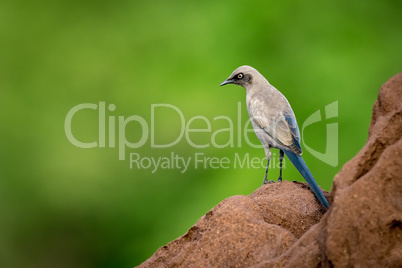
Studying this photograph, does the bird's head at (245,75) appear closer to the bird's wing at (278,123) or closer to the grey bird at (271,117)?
the grey bird at (271,117)

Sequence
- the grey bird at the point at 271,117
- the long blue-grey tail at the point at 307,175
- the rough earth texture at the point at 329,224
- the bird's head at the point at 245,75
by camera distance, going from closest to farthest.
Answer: the rough earth texture at the point at 329,224 → the long blue-grey tail at the point at 307,175 → the grey bird at the point at 271,117 → the bird's head at the point at 245,75

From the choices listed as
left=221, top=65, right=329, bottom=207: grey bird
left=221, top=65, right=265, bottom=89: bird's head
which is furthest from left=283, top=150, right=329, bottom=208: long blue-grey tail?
left=221, top=65, right=265, bottom=89: bird's head

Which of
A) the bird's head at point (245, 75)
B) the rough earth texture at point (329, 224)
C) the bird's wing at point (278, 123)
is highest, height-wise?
the bird's head at point (245, 75)

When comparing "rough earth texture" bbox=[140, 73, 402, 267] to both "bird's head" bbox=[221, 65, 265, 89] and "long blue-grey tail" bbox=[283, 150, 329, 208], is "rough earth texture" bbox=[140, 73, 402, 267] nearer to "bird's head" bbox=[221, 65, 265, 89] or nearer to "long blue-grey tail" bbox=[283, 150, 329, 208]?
"long blue-grey tail" bbox=[283, 150, 329, 208]

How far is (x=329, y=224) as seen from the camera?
3404mm

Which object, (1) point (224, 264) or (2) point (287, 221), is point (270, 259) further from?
(2) point (287, 221)

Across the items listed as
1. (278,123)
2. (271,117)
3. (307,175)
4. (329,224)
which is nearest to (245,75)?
(271,117)

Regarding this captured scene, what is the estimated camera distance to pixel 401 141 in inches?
137

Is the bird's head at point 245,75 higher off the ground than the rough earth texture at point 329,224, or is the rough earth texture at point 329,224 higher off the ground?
the bird's head at point 245,75

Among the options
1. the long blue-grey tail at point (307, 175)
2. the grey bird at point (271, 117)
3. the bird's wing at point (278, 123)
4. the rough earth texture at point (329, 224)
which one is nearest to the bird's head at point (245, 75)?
the grey bird at point (271, 117)

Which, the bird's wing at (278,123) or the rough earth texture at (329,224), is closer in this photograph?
the rough earth texture at (329,224)

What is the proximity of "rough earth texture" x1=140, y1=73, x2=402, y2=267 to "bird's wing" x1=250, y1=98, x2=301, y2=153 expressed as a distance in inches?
32.6

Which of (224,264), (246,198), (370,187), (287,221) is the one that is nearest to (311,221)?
(287,221)

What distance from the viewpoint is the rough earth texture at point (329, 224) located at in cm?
332
